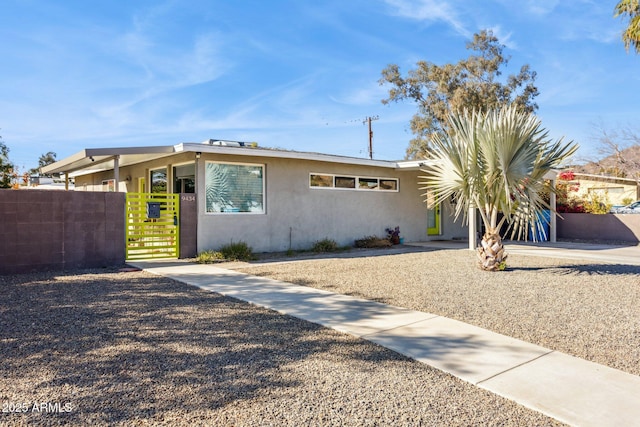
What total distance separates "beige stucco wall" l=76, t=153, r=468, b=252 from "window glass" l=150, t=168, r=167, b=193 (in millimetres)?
255

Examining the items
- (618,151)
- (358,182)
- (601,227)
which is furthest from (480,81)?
(358,182)

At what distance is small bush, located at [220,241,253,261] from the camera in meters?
10.6

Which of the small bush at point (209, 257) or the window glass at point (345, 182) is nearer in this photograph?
the small bush at point (209, 257)

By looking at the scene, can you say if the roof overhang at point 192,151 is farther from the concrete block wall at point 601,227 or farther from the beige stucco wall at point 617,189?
the beige stucco wall at point 617,189

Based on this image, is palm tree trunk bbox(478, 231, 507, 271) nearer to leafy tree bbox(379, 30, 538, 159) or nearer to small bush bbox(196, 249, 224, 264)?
small bush bbox(196, 249, 224, 264)

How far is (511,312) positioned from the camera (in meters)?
5.35

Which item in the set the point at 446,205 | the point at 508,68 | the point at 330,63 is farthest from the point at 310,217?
the point at 508,68

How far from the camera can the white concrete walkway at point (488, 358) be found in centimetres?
289

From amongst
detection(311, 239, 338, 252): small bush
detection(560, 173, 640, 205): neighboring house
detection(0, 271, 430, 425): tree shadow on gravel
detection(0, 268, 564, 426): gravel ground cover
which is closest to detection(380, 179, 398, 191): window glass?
detection(311, 239, 338, 252): small bush

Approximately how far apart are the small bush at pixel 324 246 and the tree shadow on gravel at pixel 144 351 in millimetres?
6673

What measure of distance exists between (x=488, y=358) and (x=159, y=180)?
1220 cm

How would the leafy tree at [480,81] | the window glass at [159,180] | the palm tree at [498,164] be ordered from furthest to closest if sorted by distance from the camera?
the leafy tree at [480,81] < the window glass at [159,180] < the palm tree at [498,164]

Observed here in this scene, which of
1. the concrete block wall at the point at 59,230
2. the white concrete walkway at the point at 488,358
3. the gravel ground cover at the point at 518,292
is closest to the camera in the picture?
the white concrete walkway at the point at 488,358

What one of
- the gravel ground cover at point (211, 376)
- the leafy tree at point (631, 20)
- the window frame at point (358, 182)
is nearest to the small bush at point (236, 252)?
the window frame at point (358, 182)
